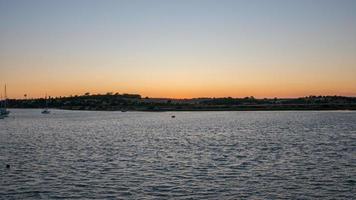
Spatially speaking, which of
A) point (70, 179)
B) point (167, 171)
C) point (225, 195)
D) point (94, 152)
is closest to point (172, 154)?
point (94, 152)

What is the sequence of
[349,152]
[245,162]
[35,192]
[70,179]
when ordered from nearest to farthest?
[35,192] → [70,179] → [245,162] → [349,152]

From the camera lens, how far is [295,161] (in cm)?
3962

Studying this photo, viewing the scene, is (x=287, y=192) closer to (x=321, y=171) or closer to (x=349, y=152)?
(x=321, y=171)

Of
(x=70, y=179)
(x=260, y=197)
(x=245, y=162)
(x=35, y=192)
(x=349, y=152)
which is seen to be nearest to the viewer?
(x=260, y=197)

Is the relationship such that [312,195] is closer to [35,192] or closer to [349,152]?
[35,192]

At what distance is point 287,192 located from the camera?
26.1m

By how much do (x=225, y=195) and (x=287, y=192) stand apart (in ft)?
12.3

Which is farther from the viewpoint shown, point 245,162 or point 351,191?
point 245,162

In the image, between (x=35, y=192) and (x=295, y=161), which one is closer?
(x=35, y=192)

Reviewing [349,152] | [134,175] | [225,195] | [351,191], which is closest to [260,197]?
[225,195]

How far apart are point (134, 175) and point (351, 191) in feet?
48.0

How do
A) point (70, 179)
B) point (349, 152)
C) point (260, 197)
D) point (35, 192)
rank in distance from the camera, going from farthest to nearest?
point (349, 152) < point (70, 179) < point (35, 192) < point (260, 197)

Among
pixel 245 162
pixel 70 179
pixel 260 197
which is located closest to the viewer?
pixel 260 197

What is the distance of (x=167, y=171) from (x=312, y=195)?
1222 centimetres
